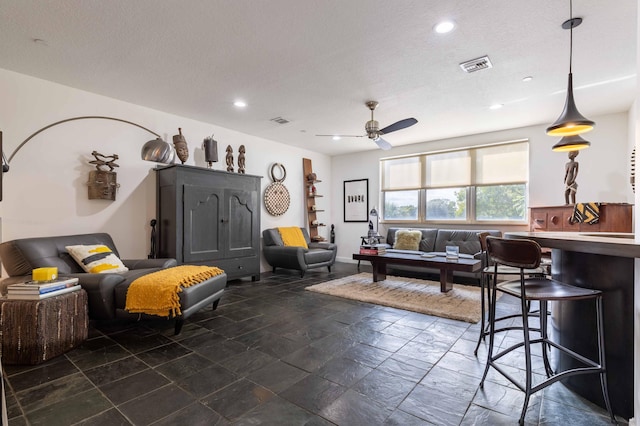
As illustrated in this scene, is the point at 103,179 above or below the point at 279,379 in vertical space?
above

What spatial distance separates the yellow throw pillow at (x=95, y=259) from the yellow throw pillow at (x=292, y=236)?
294 cm

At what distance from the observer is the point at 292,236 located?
5.93 metres

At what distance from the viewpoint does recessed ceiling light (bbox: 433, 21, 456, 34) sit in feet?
7.64

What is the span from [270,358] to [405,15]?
9.13ft

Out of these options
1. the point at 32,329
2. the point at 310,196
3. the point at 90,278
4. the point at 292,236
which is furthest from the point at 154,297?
the point at 310,196

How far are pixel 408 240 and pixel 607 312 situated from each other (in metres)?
4.17

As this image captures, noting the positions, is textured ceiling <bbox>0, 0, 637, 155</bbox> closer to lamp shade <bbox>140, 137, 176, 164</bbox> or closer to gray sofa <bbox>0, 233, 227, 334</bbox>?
lamp shade <bbox>140, 137, 176, 164</bbox>

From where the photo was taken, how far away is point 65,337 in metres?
2.33

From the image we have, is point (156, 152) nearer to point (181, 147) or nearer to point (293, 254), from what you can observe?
point (181, 147)

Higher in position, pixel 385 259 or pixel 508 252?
pixel 508 252

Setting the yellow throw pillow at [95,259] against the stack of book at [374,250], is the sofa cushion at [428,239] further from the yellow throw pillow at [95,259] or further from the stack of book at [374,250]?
the yellow throw pillow at [95,259]

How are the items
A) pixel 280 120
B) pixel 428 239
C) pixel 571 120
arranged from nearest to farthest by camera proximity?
pixel 571 120 → pixel 280 120 → pixel 428 239

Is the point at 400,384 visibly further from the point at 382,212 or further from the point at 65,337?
the point at 382,212

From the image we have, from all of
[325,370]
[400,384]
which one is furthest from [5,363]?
[400,384]
